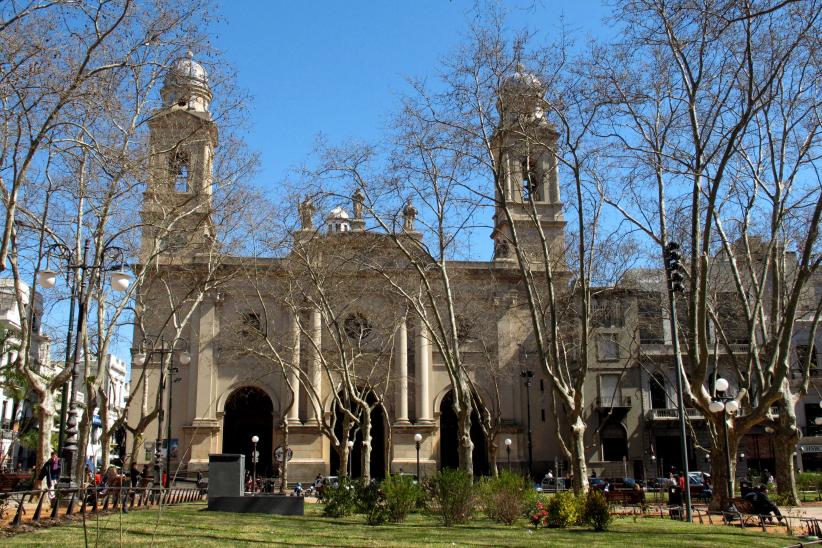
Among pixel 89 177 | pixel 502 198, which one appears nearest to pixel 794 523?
pixel 502 198

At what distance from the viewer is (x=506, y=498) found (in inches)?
655

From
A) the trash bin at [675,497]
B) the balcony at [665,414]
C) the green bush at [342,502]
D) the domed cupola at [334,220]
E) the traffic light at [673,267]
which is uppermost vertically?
the domed cupola at [334,220]

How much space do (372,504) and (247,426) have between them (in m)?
28.9

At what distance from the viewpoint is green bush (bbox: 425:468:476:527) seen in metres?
16.4

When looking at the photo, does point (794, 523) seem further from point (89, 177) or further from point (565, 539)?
point (89, 177)

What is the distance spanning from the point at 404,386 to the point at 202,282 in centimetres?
2161

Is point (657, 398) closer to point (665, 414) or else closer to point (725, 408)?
point (665, 414)

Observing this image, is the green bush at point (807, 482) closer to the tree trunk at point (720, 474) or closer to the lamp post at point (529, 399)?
the lamp post at point (529, 399)

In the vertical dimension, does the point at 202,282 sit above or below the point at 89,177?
below

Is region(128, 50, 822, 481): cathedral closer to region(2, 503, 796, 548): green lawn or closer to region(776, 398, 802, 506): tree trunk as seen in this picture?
region(776, 398, 802, 506): tree trunk

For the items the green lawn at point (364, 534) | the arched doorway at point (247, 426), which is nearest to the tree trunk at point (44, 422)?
the green lawn at point (364, 534)

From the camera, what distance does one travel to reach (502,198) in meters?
18.7

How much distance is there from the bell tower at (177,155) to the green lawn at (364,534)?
8021mm

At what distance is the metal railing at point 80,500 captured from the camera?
13.4 m
